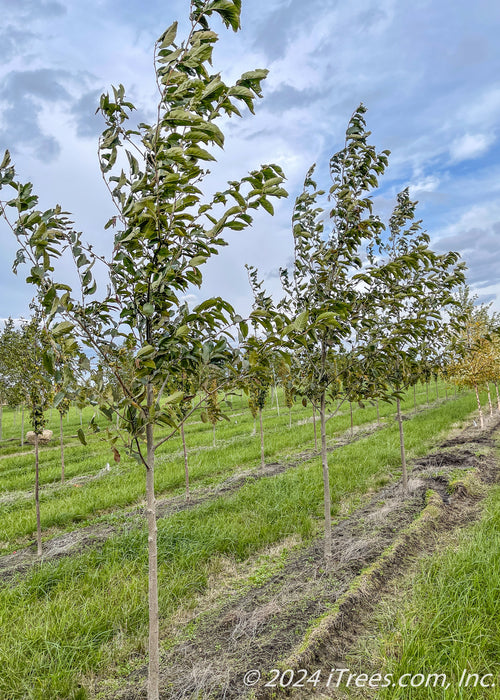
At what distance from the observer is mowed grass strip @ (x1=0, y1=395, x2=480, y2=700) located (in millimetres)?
3262

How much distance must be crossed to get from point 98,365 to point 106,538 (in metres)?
4.92

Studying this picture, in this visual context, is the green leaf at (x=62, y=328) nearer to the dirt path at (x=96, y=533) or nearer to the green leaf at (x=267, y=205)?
the green leaf at (x=267, y=205)

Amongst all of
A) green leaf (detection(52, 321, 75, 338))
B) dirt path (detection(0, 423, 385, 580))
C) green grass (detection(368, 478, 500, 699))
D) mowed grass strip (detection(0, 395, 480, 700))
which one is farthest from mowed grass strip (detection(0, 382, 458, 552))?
green leaf (detection(52, 321, 75, 338))

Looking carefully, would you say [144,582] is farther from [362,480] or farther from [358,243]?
[362,480]

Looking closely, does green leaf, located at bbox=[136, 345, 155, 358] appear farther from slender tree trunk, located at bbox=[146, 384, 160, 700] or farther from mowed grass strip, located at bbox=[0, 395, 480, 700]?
mowed grass strip, located at bbox=[0, 395, 480, 700]

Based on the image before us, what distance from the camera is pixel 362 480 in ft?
27.0

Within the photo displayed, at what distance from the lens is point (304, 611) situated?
3857 millimetres

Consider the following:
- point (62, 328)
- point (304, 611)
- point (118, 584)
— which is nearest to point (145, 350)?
point (62, 328)

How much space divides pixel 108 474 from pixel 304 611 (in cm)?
947

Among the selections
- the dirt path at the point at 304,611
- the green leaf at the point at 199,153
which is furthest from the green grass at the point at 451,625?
the green leaf at the point at 199,153

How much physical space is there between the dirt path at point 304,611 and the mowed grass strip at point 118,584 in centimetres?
44

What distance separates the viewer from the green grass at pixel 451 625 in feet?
9.07

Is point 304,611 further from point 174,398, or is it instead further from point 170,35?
point 170,35

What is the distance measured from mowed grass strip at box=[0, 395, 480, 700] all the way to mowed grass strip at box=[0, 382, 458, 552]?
2565 mm
